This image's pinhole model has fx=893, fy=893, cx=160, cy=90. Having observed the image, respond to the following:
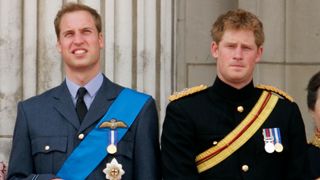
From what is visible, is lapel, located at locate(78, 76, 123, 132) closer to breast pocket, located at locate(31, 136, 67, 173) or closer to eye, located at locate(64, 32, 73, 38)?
breast pocket, located at locate(31, 136, 67, 173)

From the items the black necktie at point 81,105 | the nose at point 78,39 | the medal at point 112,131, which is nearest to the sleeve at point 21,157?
the black necktie at point 81,105

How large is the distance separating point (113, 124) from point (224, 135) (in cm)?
56

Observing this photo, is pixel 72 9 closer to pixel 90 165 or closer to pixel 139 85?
pixel 90 165

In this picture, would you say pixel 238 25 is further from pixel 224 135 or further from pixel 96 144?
pixel 96 144

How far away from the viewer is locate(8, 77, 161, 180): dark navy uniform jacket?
4355mm

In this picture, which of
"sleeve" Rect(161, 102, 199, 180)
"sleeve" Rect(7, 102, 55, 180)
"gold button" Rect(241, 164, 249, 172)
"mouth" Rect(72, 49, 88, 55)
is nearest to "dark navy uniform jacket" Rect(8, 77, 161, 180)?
"sleeve" Rect(7, 102, 55, 180)

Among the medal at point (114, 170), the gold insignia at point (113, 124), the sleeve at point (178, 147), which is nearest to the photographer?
the sleeve at point (178, 147)

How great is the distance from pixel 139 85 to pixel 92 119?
140cm

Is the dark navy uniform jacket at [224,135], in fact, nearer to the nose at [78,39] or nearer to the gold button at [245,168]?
the gold button at [245,168]

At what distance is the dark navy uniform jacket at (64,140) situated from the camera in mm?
4355

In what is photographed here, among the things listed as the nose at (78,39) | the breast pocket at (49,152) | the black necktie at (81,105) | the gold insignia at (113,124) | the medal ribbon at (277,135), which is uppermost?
the nose at (78,39)

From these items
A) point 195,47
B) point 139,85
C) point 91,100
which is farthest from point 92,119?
point 195,47

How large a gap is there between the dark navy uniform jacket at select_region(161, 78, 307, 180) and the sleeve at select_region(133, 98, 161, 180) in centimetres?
8

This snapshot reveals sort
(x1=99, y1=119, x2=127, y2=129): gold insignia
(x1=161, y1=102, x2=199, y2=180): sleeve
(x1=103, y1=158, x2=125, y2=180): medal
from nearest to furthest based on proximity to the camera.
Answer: (x1=161, y1=102, x2=199, y2=180): sleeve < (x1=103, y1=158, x2=125, y2=180): medal < (x1=99, y1=119, x2=127, y2=129): gold insignia
